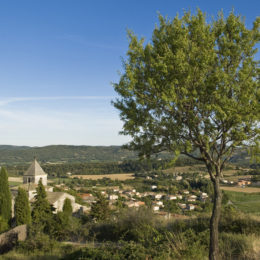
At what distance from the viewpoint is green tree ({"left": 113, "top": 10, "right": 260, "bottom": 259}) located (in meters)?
6.85

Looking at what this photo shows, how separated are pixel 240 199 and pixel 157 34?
2380 inches

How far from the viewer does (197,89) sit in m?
7.25

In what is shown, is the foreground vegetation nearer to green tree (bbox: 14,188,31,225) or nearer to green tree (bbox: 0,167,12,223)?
green tree (bbox: 14,188,31,225)

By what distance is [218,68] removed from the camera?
7164 millimetres

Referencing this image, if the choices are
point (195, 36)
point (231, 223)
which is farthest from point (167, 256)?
point (195, 36)

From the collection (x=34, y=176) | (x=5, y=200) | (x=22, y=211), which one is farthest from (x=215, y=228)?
(x=34, y=176)

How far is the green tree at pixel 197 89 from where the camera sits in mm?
6848

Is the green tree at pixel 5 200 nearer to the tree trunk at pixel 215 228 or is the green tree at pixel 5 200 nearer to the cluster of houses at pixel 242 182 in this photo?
the tree trunk at pixel 215 228

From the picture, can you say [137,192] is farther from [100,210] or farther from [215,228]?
[215,228]

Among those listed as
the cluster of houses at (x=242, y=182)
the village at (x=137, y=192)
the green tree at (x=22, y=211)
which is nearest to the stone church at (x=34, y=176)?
the village at (x=137, y=192)

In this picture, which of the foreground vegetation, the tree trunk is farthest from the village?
the tree trunk

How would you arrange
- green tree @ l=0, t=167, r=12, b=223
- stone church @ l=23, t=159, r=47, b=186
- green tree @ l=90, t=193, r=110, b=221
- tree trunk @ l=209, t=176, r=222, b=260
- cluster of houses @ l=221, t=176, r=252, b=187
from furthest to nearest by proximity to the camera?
cluster of houses @ l=221, t=176, r=252, b=187 → stone church @ l=23, t=159, r=47, b=186 → green tree @ l=0, t=167, r=12, b=223 → green tree @ l=90, t=193, r=110, b=221 → tree trunk @ l=209, t=176, r=222, b=260

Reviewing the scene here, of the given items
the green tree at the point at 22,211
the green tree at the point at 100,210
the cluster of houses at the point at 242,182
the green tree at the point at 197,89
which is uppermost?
the green tree at the point at 197,89

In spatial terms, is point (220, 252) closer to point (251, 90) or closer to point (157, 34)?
point (251, 90)
